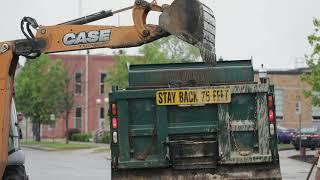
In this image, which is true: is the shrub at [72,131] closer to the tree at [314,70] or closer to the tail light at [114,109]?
the tree at [314,70]

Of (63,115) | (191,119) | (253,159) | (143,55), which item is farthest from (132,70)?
(63,115)

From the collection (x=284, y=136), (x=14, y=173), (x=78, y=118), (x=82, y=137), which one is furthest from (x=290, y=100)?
(x=14, y=173)

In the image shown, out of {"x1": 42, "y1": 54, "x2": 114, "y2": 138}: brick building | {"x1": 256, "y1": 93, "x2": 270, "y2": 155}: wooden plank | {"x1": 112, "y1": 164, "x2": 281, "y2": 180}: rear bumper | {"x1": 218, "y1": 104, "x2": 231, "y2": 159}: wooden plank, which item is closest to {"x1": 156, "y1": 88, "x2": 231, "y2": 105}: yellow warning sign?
{"x1": 218, "y1": 104, "x2": 231, "y2": 159}: wooden plank

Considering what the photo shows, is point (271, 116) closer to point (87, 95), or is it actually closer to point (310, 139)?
point (310, 139)

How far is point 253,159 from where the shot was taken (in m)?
11.3

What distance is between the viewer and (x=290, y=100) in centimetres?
6353

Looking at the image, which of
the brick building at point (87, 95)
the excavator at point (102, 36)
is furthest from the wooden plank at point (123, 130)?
the brick building at point (87, 95)

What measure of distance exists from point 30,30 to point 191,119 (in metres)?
2.84

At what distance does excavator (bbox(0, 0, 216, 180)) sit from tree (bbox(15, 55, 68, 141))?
4476 centimetres

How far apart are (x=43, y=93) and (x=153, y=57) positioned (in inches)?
353

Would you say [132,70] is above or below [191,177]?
above

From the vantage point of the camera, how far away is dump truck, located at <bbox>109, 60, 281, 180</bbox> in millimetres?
11328

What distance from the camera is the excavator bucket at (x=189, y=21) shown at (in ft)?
33.7

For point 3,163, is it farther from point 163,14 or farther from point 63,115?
point 63,115
